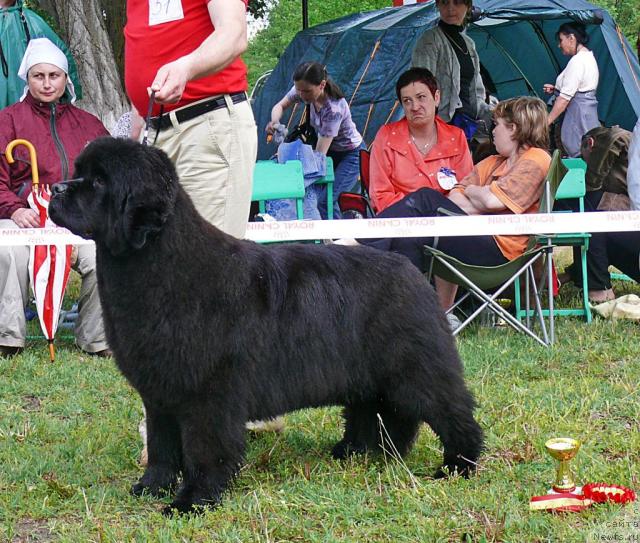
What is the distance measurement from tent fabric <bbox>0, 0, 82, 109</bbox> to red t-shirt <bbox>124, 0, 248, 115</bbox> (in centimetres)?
361

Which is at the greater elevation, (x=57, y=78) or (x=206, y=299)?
(x=57, y=78)

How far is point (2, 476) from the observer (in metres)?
3.57

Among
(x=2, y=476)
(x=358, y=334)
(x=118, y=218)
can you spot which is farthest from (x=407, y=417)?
(x=2, y=476)

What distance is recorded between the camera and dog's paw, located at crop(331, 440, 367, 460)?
3721 millimetres

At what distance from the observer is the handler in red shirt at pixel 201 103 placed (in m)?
3.35

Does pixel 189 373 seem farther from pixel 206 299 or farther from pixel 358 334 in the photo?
pixel 358 334

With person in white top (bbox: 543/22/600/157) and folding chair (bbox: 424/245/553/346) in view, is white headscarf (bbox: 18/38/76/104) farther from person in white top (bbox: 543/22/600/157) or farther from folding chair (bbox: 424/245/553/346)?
person in white top (bbox: 543/22/600/157)

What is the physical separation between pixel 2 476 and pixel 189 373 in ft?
3.51

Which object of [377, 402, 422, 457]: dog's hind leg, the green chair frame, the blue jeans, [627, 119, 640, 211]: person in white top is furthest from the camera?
the blue jeans

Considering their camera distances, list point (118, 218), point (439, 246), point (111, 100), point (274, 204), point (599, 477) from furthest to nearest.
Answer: point (111, 100)
point (274, 204)
point (439, 246)
point (599, 477)
point (118, 218)

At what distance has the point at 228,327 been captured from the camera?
311 cm

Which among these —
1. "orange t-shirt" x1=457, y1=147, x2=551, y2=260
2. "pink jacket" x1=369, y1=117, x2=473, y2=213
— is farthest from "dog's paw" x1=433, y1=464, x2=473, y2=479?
"pink jacket" x1=369, y1=117, x2=473, y2=213

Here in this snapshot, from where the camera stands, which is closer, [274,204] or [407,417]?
[407,417]

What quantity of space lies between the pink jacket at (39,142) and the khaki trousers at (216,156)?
284cm
